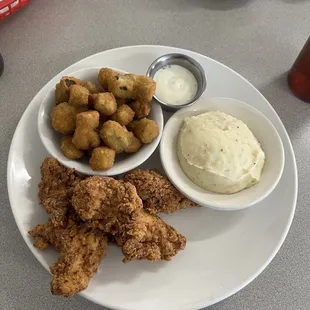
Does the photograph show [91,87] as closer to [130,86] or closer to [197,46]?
[130,86]

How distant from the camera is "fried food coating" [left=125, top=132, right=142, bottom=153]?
3.85 feet

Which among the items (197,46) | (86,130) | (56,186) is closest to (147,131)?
(86,130)

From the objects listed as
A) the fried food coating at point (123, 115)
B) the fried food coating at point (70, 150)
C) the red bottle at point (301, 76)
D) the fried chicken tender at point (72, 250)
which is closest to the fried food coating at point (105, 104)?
the fried food coating at point (123, 115)

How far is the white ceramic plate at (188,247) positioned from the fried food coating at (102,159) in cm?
17

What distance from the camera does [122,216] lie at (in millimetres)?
1068

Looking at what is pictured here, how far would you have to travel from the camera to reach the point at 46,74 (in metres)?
1.51

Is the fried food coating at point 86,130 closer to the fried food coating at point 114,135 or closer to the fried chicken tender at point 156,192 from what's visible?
the fried food coating at point 114,135

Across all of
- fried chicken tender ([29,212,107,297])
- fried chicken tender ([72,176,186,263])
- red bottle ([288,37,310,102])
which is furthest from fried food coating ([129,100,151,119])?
red bottle ([288,37,310,102])

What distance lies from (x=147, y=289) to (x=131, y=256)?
0.11m

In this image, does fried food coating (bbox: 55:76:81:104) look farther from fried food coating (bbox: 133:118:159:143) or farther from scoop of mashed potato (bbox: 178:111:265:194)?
scoop of mashed potato (bbox: 178:111:265:194)

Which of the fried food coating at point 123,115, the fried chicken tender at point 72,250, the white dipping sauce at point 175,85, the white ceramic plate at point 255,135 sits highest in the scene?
the fried food coating at point 123,115

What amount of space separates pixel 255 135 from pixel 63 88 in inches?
22.8

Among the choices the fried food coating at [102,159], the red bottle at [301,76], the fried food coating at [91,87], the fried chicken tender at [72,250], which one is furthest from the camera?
the red bottle at [301,76]

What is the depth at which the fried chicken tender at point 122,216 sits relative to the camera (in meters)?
1.05
